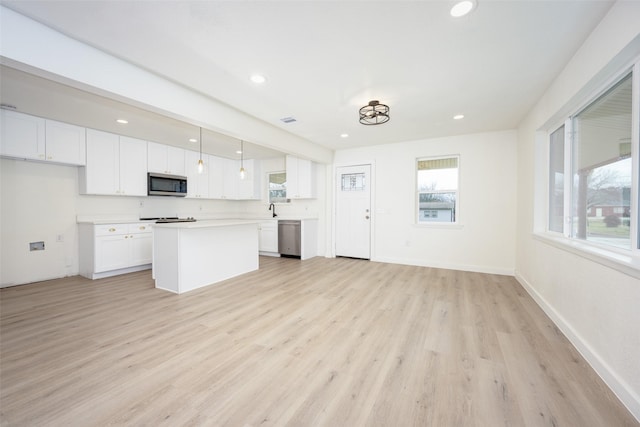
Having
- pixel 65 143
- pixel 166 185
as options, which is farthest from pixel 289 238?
pixel 65 143

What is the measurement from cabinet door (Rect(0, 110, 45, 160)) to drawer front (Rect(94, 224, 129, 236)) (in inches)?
49.8

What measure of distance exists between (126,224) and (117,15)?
3.76 meters

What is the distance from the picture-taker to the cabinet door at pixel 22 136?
347 cm

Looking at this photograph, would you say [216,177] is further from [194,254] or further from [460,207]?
[460,207]

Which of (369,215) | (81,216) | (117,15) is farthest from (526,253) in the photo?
(81,216)

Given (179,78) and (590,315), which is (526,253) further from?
(179,78)

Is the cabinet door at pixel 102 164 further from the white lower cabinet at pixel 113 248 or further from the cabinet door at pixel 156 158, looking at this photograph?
the white lower cabinet at pixel 113 248

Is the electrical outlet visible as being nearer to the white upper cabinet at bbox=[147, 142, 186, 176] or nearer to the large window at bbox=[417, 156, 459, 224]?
the white upper cabinet at bbox=[147, 142, 186, 176]

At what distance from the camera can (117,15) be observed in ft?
5.82

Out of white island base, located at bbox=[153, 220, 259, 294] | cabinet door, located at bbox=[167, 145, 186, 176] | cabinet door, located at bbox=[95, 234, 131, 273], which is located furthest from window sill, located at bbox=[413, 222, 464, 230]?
cabinet door, located at bbox=[95, 234, 131, 273]

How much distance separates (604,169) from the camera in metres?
2.07

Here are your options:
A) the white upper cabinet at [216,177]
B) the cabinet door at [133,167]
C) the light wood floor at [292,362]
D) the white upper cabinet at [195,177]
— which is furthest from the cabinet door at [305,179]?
the cabinet door at [133,167]

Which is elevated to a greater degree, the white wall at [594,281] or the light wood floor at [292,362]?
the white wall at [594,281]

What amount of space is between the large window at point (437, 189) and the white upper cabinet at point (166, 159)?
16.9ft
